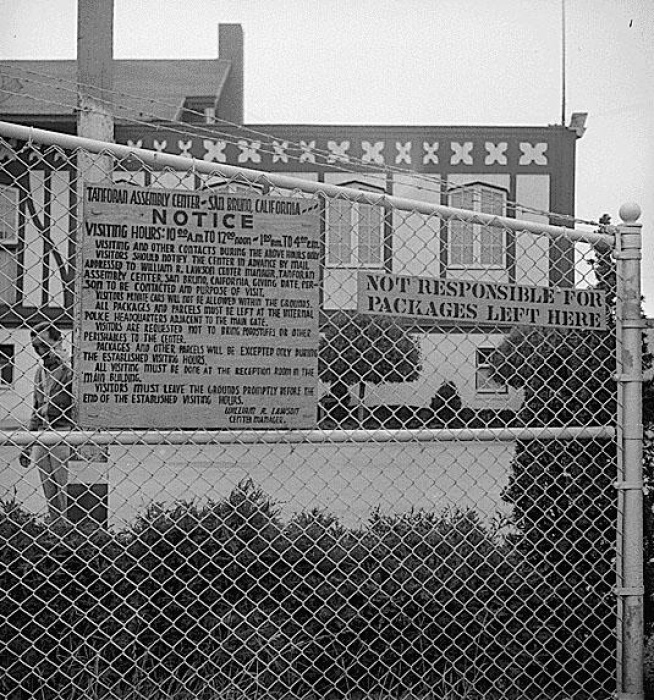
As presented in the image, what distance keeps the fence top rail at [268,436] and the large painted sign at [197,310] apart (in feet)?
0.24

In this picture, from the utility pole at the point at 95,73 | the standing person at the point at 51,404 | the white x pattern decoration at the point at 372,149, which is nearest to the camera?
the standing person at the point at 51,404

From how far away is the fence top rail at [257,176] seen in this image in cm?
292

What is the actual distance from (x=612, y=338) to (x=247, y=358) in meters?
1.63

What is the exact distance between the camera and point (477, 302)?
11.5ft

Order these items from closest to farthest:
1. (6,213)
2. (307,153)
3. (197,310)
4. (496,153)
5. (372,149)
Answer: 1. (197,310)
2. (307,153)
3. (6,213)
4. (372,149)
5. (496,153)

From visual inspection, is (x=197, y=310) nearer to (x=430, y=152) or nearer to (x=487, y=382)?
(x=487, y=382)

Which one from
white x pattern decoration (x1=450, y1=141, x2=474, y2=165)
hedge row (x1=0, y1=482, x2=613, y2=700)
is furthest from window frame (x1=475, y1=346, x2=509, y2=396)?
white x pattern decoration (x1=450, y1=141, x2=474, y2=165)

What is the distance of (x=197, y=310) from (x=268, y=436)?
475 mm

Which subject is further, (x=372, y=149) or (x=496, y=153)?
(x=496, y=153)

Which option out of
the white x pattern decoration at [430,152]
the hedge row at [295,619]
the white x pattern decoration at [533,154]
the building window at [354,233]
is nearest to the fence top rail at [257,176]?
the building window at [354,233]

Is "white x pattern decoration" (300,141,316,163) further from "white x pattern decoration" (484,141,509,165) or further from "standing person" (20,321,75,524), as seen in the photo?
"white x pattern decoration" (484,141,509,165)

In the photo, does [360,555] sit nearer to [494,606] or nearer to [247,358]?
[494,606]

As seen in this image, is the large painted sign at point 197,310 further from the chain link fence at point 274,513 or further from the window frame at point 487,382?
the window frame at point 487,382

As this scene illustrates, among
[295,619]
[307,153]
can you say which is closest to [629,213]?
[295,619]
